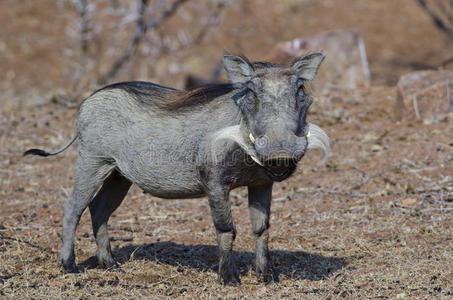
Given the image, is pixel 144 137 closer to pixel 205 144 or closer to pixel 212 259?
pixel 205 144

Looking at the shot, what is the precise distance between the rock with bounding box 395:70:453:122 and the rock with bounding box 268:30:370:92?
64.0 inches

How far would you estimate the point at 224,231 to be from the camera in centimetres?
413

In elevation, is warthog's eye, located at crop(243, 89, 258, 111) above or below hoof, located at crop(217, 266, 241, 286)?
above

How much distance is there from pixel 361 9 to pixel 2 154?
11.3 meters

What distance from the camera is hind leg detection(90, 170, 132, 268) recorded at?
15.3 feet

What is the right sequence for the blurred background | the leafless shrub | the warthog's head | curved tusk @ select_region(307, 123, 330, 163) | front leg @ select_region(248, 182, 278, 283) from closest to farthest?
the warthog's head, curved tusk @ select_region(307, 123, 330, 163), front leg @ select_region(248, 182, 278, 283), the leafless shrub, the blurred background

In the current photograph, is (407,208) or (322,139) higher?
(322,139)

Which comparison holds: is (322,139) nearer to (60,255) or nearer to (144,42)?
(60,255)

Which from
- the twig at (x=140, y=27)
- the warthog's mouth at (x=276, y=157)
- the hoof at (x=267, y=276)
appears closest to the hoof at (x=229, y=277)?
the hoof at (x=267, y=276)

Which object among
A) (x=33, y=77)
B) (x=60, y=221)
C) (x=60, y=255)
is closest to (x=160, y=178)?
(x=60, y=255)

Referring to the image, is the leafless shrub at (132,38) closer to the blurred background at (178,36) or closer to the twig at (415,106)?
the blurred background at (178,36)

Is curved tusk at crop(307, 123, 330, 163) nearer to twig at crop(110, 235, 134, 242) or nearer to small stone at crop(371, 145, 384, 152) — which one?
twig at crop(110, 235, 134, 242)

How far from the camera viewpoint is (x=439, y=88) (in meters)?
7.63

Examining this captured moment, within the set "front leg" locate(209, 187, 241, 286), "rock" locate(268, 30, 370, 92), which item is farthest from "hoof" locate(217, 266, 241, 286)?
"rock" locate(268, 30, 370, 92)
